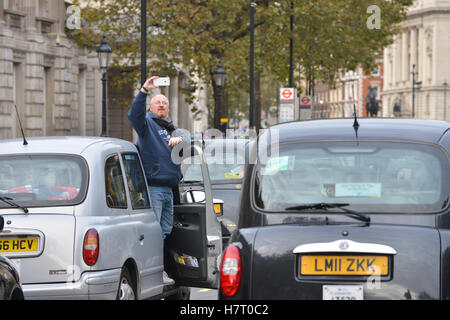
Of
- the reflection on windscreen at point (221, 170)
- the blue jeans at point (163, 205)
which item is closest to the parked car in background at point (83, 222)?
the blue jeans at point (163, 205)

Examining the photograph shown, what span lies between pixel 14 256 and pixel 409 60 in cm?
16364

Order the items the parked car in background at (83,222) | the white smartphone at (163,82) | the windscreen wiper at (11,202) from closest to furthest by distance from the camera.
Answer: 1. the parked car in background at (83,222)
2. the windscreen wiper at (11,202)
3. the white smartphone at (163,82)

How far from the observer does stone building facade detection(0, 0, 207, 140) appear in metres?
32.0

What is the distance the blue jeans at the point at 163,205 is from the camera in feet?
31.7

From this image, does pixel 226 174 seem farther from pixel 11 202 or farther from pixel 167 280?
pixel 11 202

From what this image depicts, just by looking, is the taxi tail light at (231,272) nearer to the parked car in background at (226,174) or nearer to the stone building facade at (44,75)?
the parked car in background at (226,174)

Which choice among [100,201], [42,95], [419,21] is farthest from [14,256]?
[419,21]

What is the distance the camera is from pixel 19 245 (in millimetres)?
7973

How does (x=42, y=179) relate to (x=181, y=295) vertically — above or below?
above

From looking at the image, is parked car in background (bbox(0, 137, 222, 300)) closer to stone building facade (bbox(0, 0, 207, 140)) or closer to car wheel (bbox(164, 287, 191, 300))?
car wheel (bbox(164, 287, 191, 300))

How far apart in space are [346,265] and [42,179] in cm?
318

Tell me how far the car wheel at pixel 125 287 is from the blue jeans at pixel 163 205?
1.07 metres

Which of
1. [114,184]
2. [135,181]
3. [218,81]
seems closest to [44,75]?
[218,81]
